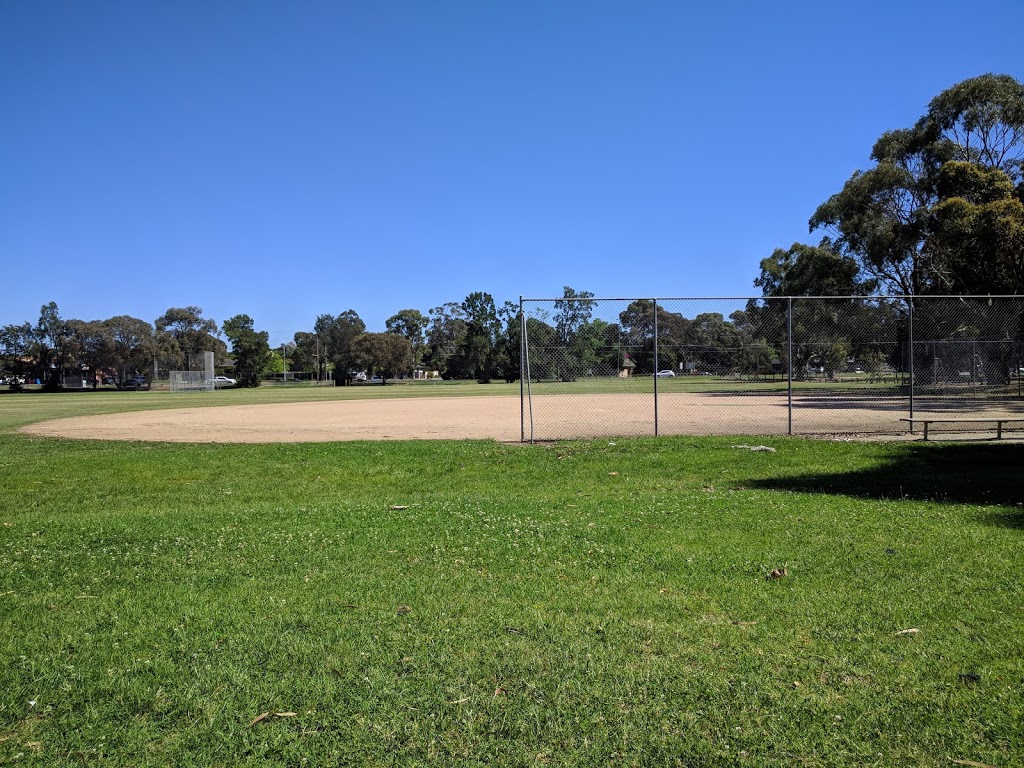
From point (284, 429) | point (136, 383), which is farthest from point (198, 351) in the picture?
point (284, 429)

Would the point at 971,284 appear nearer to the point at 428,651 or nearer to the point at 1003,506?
the point at 1003,506

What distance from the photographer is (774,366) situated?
19.0m

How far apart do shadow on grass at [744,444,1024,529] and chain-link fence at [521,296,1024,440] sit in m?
3.35

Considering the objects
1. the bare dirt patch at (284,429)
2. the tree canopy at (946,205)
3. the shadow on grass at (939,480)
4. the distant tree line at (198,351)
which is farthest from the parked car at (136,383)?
the shadow on grass at (939,480)

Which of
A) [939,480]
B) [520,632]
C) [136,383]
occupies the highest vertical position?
[136,383]

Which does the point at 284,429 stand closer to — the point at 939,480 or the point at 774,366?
the point at 774,366

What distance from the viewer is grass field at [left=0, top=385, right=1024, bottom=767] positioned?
3.03 metres

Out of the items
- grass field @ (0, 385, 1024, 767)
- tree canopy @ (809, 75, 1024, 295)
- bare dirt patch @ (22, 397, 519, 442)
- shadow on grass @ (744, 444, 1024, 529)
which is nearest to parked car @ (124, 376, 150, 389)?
bare dirt patch @ (22, 397, 519, 442)

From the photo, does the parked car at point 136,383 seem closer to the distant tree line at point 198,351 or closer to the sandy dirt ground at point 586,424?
the distant tree line at point 198,351

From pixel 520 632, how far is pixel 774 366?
16528 millimetres

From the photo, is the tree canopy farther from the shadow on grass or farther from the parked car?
the parked car

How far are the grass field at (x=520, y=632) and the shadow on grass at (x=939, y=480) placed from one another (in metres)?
0.37

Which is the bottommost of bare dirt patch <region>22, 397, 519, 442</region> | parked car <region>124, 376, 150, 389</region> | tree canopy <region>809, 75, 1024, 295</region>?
bare dirt patch <region>22, 397, 519, 442</region>

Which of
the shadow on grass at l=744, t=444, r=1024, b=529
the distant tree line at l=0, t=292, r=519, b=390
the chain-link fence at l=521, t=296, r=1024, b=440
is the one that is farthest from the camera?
the distant tree line at l=0, t=292, r=519, b=390
